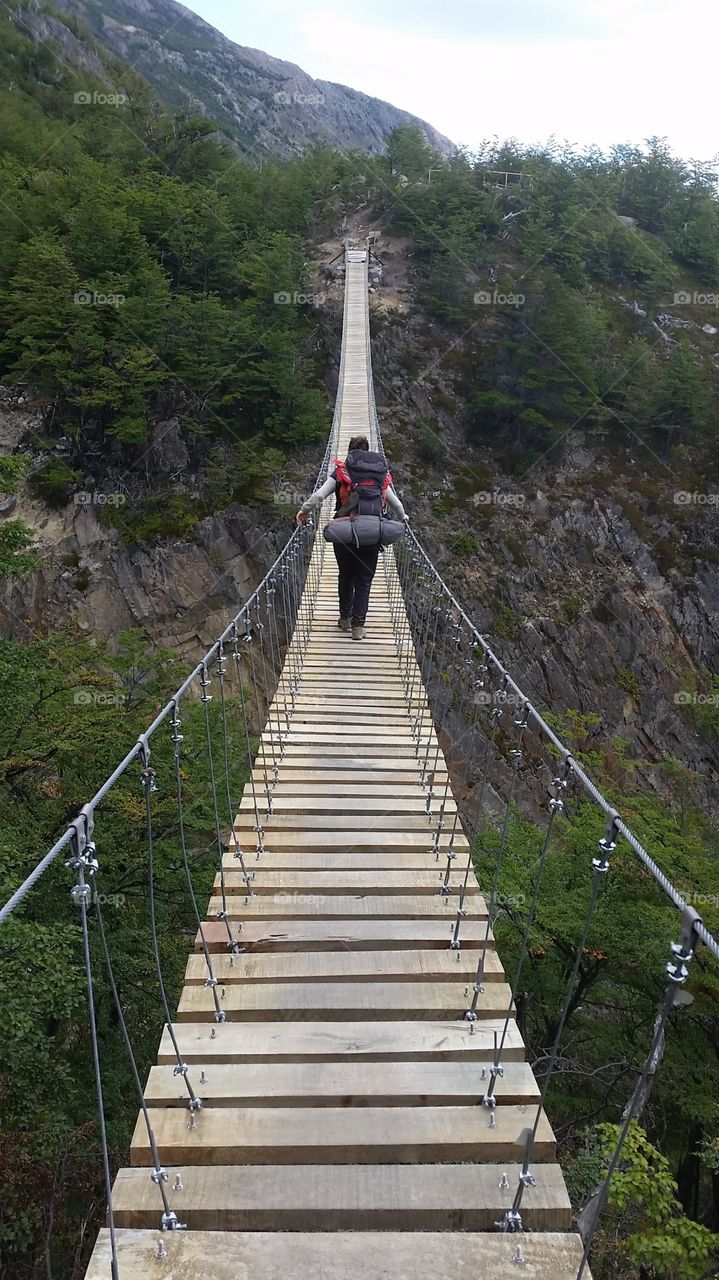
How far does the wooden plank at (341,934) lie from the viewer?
224 cm

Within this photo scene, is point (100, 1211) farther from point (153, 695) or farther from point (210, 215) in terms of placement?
point (210, 215)

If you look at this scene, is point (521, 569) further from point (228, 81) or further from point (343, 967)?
point (228, 81)

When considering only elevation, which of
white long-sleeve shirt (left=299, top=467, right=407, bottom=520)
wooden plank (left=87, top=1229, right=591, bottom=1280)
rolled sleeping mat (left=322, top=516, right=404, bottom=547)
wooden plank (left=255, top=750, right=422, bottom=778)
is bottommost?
wooden plank (left=255, top=750, right=422, bottom=778)

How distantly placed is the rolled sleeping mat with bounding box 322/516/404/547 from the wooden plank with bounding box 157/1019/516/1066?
3.10 metres

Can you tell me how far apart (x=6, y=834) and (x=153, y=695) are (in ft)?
7.67

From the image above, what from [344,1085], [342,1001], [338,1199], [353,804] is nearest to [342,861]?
[353,804]

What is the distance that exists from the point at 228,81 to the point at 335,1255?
9043 centimetres

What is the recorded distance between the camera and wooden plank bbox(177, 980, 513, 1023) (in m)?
1.96

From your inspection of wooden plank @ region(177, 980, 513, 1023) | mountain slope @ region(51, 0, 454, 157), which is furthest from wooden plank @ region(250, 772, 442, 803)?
mountain slope @ region(51, 0, 454, 157)

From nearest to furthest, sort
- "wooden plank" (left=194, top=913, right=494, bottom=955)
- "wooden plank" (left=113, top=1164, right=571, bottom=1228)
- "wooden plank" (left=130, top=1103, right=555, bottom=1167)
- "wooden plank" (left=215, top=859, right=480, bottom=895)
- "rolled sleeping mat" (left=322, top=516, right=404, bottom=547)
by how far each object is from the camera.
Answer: "wooden plank" (left=113, top=1164, right=571, bottom=1228) < "wooden plank" (left=130, top=1103, right=555, bottom=1167) < "wooden plank" (left=194, top=913, right=494, bottom=955) < "wooden plank" (left=215, top=859, right=480, bottom=895) < "rolled sleeping mat" (left=322, top=516, right=404, bottom=547)

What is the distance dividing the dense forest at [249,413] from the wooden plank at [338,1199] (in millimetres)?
2637

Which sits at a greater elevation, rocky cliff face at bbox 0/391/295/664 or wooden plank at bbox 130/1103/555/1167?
wooden plank at bbox 130/1103/555/1167

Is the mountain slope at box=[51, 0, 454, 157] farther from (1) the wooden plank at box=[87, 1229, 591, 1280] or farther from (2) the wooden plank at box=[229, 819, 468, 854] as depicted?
(1) the wooden plank at box=[87, 1229, 591, 1280]

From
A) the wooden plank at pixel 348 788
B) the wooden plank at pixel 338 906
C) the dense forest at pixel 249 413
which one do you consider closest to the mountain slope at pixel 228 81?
the dense forest at pixel 249 413
